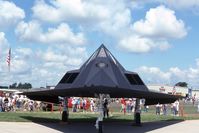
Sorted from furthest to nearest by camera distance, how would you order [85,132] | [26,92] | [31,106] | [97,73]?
[31,106] → [26,92] → [85,132] → [97,73]

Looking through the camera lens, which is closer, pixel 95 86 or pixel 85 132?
pixel 95 86

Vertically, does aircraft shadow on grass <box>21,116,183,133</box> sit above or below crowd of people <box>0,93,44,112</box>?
below

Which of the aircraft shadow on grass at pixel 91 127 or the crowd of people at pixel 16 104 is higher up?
the crowd of people at pixel 16 104

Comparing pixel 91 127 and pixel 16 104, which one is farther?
pixel 16 104

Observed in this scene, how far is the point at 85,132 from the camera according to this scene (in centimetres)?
1495

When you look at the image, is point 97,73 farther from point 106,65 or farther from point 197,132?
point 197,132

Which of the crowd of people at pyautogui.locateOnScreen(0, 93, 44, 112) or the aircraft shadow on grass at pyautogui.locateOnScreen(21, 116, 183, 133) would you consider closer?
the aircraft shadow on grass at pyautogui.locateOnScreen(21, 116, 183, 133)

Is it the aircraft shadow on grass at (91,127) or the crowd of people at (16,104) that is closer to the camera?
the aircraft shadow on grass at (91,127)

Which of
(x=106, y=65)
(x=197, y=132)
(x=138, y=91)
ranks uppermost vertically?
(x=106, y=65)

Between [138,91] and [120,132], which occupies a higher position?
[138,91]

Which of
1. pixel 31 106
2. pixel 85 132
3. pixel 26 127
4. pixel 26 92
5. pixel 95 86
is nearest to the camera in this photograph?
pixel 95 86

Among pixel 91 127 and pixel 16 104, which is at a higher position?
pixel 16 104

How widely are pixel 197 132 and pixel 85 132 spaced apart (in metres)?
4.56

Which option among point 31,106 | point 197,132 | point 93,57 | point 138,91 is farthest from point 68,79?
point 31,106
